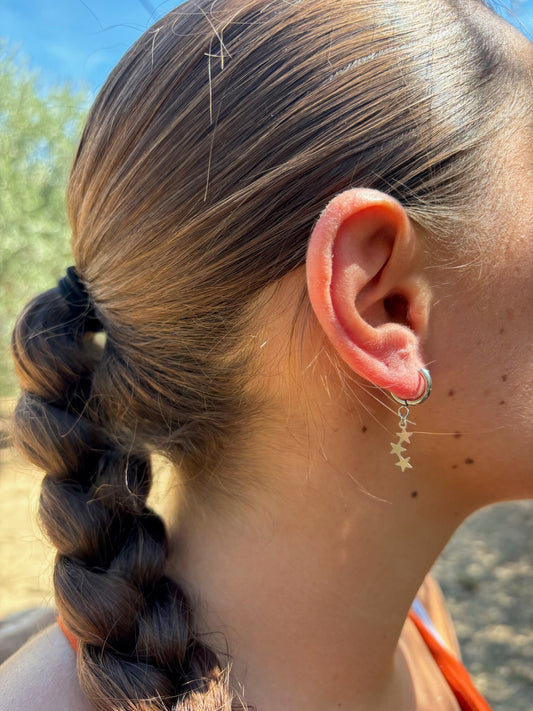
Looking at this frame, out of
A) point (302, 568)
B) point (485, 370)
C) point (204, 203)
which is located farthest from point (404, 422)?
point (204, 203)

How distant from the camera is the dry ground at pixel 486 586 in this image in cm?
329

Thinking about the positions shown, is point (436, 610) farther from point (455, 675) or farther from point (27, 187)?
point (27, 187)

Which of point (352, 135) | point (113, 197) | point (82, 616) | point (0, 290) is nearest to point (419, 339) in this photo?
point (352, 135)

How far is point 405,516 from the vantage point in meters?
1.18

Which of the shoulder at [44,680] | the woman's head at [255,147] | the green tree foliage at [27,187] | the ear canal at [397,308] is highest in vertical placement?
the green tree foliage at [27,187]

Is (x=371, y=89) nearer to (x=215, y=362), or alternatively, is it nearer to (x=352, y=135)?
(x=352, y=135)

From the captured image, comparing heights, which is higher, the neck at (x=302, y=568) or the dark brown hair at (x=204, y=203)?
the dark brown hair at (x=204, y=203)

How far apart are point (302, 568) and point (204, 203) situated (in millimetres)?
687

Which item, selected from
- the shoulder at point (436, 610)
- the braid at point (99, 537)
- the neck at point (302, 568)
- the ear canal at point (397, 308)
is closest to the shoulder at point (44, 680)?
the braid at point (99, 537)

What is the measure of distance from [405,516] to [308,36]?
2.91 feet

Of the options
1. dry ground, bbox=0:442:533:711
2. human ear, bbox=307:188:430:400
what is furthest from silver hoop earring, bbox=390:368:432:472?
dry ground, bbox=0:442:533:711

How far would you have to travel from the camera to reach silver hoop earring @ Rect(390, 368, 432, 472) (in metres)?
1.00

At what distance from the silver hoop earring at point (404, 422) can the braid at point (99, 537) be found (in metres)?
0.48

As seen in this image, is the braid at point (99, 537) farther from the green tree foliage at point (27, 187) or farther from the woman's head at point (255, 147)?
the green tree foliage at point (27, 187)
